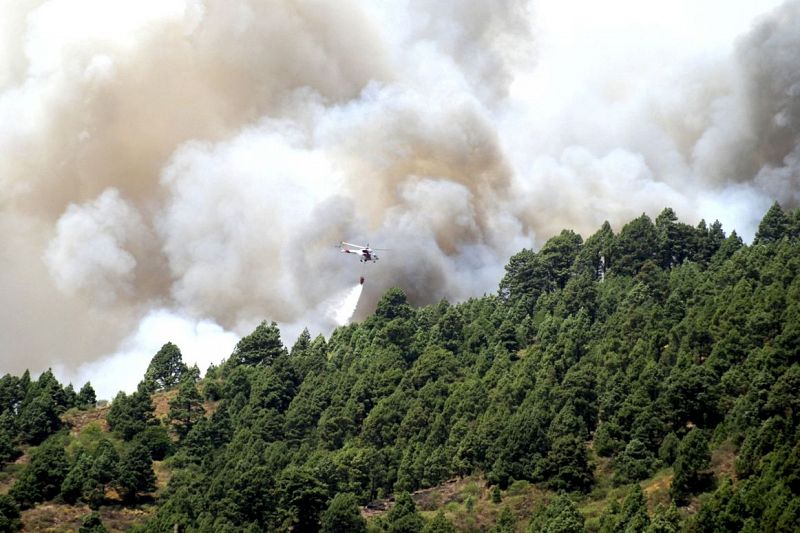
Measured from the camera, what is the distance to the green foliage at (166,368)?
635ft

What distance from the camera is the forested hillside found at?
124 metres

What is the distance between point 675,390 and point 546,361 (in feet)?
84.7

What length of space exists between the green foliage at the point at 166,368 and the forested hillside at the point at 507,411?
0.33 m

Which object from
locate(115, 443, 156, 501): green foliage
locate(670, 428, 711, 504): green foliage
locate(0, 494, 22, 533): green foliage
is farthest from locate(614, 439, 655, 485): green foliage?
locate(0, 494, 22, 533): green foliage

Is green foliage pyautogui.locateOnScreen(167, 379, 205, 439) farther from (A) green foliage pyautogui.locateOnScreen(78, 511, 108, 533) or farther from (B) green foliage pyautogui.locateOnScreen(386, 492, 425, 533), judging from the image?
(B) green foliage pyautogui.locateOnScreen(386, 492, 425, 533)

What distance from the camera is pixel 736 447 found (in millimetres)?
123312

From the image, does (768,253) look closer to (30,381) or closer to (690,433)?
(690,433)

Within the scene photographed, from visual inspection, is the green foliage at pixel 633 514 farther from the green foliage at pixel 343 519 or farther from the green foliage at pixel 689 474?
the green foliage at pixel 343 519

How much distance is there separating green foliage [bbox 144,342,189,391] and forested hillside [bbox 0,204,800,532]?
334 mm

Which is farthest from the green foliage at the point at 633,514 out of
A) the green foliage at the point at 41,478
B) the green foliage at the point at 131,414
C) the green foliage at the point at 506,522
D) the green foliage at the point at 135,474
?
the green foliage at the point at 131,414

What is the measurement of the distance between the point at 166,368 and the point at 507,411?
223ft

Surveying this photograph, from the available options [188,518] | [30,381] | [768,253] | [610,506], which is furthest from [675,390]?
[30,381]

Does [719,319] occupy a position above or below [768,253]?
below

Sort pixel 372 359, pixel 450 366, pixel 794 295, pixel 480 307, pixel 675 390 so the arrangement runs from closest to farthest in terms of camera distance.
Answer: pixel 675 390 < pixel 794 295 < pixel 450 366 < pixel 372 359 < pixel 480 307
